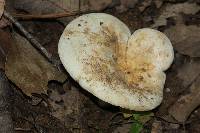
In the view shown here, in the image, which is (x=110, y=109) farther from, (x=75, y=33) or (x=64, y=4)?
(x=64, y=4)

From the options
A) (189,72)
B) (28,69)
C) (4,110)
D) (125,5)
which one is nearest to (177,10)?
(125,5)

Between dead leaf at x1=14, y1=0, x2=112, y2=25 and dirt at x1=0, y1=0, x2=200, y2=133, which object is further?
dead leaf at x1=14, y1=0, x2=112, y2=25

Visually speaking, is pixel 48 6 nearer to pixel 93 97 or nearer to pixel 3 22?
pixel 3 22

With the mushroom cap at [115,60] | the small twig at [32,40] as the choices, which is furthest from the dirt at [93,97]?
the mushroom cap at [115,60]

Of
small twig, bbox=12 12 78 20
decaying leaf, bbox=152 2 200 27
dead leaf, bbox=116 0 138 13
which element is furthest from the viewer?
decaying leaf, bbox=152 2 200 27

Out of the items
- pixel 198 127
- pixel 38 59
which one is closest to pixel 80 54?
pixel 38 59

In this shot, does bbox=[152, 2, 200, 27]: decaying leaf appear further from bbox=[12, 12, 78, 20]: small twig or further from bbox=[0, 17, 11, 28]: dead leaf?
bbox=[0, 17, 11, 28]: dead leaf

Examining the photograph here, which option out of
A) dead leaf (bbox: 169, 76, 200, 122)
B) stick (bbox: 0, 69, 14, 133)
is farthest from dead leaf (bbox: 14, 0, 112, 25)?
dead leaf (bbox: 169, 76, 200, 122)
